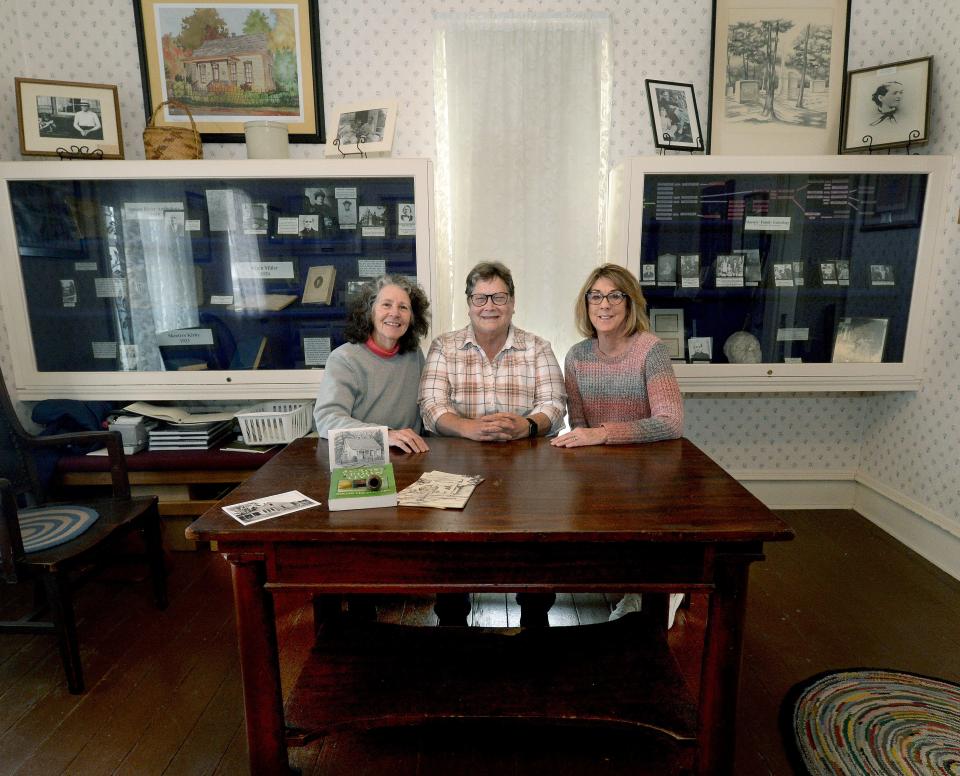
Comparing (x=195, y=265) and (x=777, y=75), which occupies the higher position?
(x=777, y=75)

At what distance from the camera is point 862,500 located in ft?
10.4

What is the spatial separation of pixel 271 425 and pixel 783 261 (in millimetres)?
2549

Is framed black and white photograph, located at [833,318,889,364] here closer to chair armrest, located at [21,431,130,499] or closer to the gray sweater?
the gray sweater

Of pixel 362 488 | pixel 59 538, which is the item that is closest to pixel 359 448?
pixel 362 488

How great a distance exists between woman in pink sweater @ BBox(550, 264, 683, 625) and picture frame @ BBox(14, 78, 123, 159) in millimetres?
2275

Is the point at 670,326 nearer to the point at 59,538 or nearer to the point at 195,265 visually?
the point at 195,265

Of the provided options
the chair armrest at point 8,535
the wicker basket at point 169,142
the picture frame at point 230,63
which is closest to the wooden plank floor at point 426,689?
the chair armrest at point 8,535

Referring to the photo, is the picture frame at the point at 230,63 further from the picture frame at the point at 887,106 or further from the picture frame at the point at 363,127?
the picture frame at the point at 887,106

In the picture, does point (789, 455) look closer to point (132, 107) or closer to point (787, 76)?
point (787, 76)

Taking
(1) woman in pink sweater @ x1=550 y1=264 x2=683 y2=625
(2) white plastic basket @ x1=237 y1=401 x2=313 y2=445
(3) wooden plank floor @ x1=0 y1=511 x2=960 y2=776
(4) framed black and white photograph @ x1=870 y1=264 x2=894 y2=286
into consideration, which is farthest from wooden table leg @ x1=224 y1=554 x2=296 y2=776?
(4) framed black and white photograph @ x1=870 y1=264 x2=894 y2=286

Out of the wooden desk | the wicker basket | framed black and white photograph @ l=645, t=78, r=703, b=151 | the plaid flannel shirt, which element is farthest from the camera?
framed black and white photograph @ l=645, t=78, r=703, b=151

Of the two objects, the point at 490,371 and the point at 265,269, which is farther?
the point at 265,269

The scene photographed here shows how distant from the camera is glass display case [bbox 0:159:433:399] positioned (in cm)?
257

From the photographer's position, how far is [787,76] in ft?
9.16
